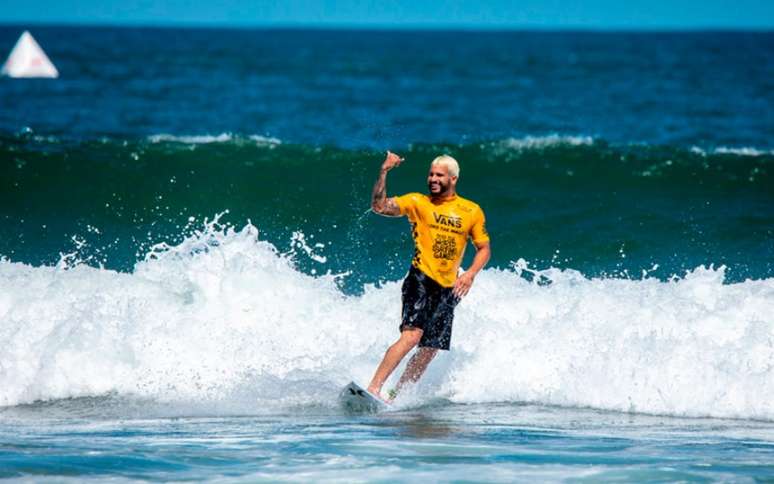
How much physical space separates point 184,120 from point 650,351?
18.9 meters

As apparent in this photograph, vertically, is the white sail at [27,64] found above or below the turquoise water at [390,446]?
above

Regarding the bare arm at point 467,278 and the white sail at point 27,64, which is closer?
the bare arm at point 467,278

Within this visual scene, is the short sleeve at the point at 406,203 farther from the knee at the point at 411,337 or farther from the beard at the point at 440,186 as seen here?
the knee at the point at 411,337

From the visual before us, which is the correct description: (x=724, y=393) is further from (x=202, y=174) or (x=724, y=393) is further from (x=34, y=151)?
(x=34, y=151)

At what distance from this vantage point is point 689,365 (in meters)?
8.39

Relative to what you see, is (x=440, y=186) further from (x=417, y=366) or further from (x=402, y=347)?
(x=417, y=366)

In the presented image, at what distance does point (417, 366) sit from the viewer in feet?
25.8

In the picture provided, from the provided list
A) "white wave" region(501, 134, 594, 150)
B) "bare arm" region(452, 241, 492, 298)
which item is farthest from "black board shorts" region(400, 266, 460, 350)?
"white wave" region(501, 134, 594, 150)

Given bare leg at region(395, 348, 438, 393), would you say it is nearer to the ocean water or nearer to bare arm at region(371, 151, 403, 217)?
the ocean water

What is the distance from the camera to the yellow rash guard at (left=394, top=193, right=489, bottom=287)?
747cm

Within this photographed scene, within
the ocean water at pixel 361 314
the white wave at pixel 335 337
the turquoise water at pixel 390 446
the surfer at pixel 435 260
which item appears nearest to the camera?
the turquoise water at pixel 390 446

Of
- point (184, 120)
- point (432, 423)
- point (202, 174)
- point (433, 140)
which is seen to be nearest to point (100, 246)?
point (202, 174)

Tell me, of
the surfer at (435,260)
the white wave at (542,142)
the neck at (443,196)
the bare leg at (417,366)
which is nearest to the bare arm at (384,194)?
the surfer at (435,260)

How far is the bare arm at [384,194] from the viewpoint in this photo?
23.4 feet
